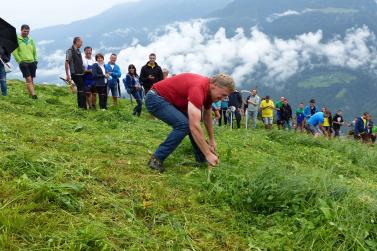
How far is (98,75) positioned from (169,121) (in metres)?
7.52

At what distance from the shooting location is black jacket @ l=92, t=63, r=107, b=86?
515 inches

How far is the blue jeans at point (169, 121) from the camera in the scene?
6.11 metres

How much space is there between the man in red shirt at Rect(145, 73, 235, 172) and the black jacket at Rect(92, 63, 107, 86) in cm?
703

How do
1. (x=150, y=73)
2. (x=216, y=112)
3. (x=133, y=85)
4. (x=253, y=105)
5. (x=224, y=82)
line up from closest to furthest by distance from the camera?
(x=224, y=82), (x=150, y=73), (x=133, y=85), (x=216, y=112), (x=253, y=105)

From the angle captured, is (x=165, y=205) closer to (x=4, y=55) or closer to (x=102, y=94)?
(x=4, y=55)

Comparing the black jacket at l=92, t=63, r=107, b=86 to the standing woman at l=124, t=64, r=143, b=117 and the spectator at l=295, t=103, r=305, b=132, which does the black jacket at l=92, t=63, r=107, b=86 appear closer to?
the standing woman at l=124, t=64, r=143, b=117

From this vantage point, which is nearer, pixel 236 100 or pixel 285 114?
pixel 236 100

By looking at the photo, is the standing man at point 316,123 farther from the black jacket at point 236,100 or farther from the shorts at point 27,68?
the shorts at point 27,68

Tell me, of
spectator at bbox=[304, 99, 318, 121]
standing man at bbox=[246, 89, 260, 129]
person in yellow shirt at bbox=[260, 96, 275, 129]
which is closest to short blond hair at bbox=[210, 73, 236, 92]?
standing man at bbox=[246, 89, 260, 129]

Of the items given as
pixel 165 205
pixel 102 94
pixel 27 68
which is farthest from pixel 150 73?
pixel 165 205

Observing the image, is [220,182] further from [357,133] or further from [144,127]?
[357,133]

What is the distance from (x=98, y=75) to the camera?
1314 cm

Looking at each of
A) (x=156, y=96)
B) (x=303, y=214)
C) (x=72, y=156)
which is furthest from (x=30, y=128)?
(x=303, y=214)

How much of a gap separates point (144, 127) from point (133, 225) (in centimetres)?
671
